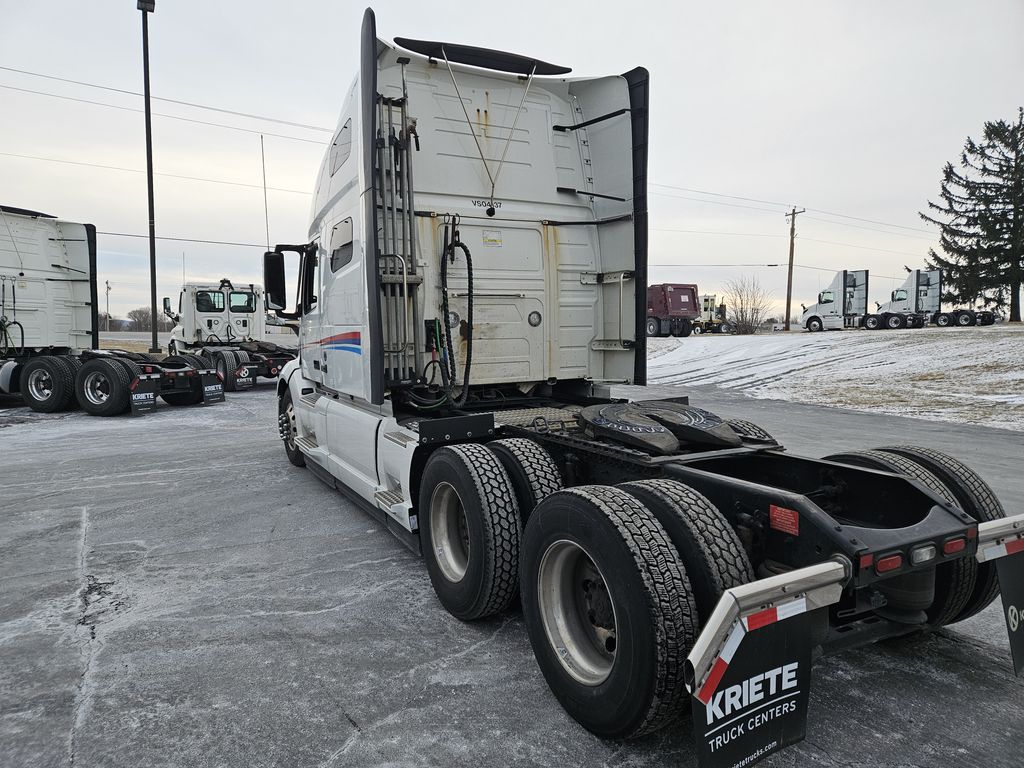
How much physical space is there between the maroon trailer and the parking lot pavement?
3410 cm

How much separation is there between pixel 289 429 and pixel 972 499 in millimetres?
6628

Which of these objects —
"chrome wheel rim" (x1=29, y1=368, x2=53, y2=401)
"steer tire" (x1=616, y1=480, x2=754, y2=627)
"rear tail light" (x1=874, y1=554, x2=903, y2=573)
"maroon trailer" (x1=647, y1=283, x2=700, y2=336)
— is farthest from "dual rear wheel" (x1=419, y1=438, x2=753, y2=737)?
"maroon trailer" (x1=647, y1=283, x2=700, y2=336)

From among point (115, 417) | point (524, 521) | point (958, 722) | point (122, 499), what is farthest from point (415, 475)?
point (115, 417)

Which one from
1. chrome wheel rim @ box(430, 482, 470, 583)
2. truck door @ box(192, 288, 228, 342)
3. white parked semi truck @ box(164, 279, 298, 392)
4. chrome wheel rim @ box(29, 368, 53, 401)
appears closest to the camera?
chrome wheel rim @ box(430, 482, 470, 583)

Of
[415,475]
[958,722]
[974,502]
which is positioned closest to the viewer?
[958,722]

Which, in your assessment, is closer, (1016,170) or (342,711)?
(342,711)

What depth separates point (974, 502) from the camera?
10.1 feet

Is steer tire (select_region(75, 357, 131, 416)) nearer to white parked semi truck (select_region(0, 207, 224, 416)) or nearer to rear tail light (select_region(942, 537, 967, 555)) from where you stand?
white parked semi truck (select_region(0, 207, 224, 416))

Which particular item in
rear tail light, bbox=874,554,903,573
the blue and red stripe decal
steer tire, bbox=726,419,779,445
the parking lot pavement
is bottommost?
the parking lot pavement

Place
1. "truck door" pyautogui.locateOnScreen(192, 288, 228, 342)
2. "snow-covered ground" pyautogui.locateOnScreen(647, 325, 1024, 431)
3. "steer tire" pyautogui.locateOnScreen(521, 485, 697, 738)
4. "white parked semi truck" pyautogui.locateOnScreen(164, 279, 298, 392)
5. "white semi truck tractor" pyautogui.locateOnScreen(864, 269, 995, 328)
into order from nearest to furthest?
"steer tire" pyautogui.locateOnScreen(521, 485, 697, 738) < "snow-covered ground" pyautogui.locateOnScreen(647, 325, 1024, 431) < "white parked semi truck" pyautogui.locateOnScreen(164, 279, 298, 392) < "truck door" pyautogui.locateOnScreen(192, 288, 228, 342) < "white semi truck tractor" pyautogui.locateOnScreen(864, 269, 995, 328)

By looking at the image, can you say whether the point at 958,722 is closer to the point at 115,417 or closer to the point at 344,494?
the point at 344,494

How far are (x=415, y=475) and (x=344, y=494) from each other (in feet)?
6.28

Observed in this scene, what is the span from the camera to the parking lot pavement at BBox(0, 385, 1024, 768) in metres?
2.47

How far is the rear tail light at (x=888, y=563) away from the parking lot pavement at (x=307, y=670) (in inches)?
28.6
